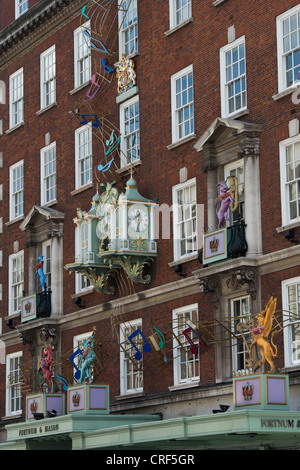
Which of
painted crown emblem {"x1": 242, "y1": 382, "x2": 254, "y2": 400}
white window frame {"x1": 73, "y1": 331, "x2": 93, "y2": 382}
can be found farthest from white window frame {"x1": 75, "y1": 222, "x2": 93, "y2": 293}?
painted crown emblem {"x1": 242, "y1": 382, "x2": 254, "y2": 400}

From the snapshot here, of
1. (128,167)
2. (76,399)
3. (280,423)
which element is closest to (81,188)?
(128,167)

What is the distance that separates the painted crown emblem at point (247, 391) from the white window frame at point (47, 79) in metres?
19.9

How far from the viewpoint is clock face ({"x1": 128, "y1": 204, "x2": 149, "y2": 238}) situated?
3825cm

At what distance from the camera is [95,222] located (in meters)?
40.0

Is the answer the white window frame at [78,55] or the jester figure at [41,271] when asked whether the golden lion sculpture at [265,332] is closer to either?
the jester figure at [41,271]

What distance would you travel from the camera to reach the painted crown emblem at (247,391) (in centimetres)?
2983

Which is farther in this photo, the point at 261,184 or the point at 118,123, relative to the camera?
the point at 118,123

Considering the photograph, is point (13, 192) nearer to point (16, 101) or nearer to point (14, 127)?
point (14, 127)

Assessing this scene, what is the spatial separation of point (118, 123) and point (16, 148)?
9331mm

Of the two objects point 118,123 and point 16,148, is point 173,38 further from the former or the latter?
point 16,148

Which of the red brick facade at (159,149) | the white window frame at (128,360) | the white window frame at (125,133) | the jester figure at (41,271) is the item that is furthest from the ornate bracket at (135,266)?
the jester figure at (41,271)

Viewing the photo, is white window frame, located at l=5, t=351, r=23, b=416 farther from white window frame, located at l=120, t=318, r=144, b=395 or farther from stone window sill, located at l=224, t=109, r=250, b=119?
stone window sill, located at l=224, t=109, r=250, b=119

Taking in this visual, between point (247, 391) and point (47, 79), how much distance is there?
70.6 ft

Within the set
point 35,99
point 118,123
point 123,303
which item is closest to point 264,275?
point 123,303
